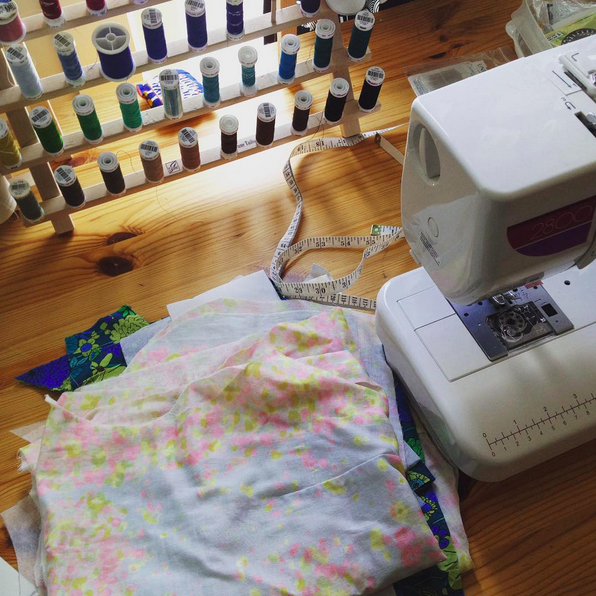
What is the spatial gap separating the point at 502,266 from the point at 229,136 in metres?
0.71

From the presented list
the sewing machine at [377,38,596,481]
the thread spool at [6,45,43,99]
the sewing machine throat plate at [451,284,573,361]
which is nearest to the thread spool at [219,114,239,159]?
the thread spool at [6,45,43,99]

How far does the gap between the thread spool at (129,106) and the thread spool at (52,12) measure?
0.49 feet

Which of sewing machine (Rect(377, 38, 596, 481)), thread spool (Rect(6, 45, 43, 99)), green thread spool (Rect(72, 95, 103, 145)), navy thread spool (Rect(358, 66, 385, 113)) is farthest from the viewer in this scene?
navy thread spool (Rect(358, 66, 385, 113))

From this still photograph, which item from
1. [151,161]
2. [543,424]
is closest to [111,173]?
[151,161]

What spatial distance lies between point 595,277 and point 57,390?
939 millimetres

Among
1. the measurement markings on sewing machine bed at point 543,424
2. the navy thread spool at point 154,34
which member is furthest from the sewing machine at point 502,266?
the navy thread spool at point 154,34

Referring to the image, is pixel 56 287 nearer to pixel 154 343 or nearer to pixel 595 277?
pixel 154 343

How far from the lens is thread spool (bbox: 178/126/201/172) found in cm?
138

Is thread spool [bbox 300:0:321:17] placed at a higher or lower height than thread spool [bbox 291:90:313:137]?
higher

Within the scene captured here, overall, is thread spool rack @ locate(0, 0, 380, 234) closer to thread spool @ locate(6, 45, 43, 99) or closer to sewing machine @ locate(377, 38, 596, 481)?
thread spool @ locate(6, 45, 43, 99)

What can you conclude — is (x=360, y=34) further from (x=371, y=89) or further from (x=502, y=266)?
(x=502, y=266)

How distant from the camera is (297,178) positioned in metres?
1.57

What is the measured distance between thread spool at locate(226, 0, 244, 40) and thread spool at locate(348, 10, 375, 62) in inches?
9.1

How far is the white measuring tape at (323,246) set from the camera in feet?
4.61
